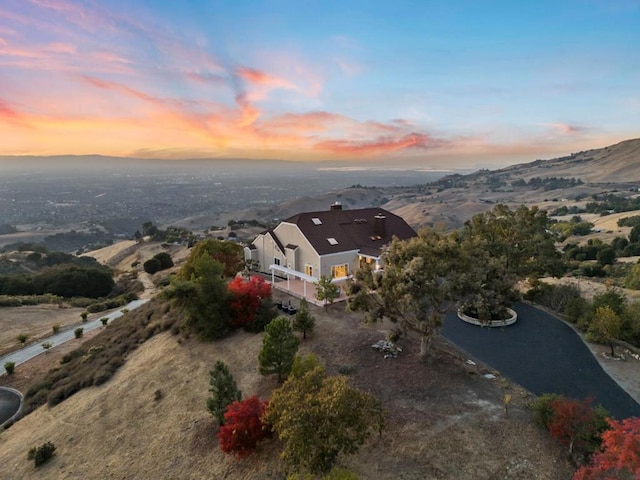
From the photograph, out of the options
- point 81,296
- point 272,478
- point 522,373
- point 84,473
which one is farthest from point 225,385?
point 81,296

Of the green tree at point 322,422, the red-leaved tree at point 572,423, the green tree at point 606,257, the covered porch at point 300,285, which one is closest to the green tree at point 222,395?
the green tree at point 322,422

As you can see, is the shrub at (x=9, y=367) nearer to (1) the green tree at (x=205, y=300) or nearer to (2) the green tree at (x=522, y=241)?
(1) the green tree at (x=205, y=300)

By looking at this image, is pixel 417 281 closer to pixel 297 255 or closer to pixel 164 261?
pixel 297 255

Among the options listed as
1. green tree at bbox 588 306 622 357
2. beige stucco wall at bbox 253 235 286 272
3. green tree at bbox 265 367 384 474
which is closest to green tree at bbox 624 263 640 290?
green tree at bbox 588 306 622 357

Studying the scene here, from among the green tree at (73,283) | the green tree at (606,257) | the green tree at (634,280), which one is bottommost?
the green tree at (73,283)

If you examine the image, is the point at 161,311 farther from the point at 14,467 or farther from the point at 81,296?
the point at 81,296
